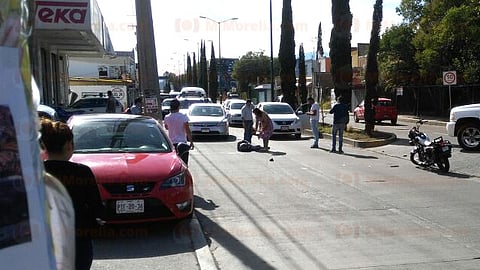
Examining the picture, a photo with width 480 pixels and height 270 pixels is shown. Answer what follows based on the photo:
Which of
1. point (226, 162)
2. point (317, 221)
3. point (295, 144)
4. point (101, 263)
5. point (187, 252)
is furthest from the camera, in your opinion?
point (295, 144)

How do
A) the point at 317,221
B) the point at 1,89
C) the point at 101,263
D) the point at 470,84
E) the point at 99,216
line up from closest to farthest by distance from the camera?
the point at 1,89 → the point at 99,216 → the point at 101,263 → the point at 317,221 → the point at 470,84

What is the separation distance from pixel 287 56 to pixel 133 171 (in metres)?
28.4

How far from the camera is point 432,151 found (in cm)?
1238

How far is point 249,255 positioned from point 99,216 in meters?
2.55

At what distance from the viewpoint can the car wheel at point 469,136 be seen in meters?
15.3

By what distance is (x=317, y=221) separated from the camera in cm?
752

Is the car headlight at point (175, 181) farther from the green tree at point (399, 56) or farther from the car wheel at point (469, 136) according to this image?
the green tree at point (399, 56)

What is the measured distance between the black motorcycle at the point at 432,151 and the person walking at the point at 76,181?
397 inches

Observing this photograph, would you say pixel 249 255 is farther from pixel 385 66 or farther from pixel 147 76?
pixel 385 66

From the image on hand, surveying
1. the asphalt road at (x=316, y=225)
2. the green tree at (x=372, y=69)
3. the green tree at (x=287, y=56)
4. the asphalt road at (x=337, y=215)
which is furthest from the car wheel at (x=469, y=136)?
the green tree at (x=287, y=56)

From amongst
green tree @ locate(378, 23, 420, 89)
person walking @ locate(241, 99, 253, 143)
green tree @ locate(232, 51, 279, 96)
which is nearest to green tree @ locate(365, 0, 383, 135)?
person walking @ locate(241, 99, 253, 143)

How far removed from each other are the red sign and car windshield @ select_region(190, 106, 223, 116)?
709 centimetres

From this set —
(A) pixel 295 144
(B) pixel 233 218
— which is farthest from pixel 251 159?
(B) pixel 233 218

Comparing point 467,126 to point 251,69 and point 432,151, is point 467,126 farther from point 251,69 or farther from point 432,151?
point 251,69
